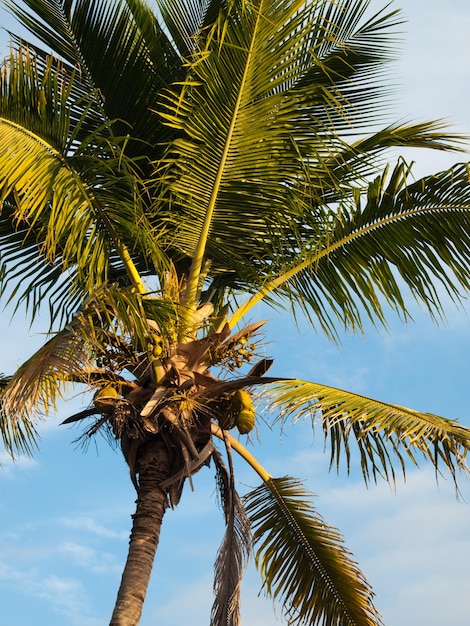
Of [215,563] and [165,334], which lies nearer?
[165,334]

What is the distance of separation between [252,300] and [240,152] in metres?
1.18

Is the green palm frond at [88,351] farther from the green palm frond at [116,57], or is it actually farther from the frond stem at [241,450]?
the green palm frond at [116,57]

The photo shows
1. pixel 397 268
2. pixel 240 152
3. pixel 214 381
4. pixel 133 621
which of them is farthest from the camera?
pixel 397 268

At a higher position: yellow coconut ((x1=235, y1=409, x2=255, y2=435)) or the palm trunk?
yellow coconut ((x1=235, y1=409, x2=255, y2=435))

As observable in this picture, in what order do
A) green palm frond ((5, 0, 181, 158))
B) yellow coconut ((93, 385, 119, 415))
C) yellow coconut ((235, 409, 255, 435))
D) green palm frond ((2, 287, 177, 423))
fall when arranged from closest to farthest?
green palm frond ((2, 287, 177, 423)) → yellow coconut ((93, 385, 119, 415)) → yellow coconut ((235, 409, 255, 435)) → green palm frond ((5, 0, 181, 158))

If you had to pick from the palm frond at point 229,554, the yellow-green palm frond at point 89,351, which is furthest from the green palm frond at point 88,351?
the palm frond at point 229,554

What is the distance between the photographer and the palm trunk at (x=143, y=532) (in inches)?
249

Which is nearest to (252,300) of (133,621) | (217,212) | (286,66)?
(217,212)

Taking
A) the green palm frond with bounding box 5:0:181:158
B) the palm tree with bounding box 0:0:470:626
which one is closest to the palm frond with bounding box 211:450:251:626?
the palm tree with bounding box 0:0:470:626

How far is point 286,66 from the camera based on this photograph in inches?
281

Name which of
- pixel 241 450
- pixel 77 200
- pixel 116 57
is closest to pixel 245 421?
pixel 241 450

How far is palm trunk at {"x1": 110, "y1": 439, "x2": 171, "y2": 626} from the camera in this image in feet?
20.8

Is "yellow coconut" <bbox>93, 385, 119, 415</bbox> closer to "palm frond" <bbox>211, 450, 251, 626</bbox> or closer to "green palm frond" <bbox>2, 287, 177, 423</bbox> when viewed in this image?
"green palm frond" <bbox>2, 287, 177, 423</bbox>

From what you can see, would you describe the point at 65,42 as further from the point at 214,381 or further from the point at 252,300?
the point at 214,381
